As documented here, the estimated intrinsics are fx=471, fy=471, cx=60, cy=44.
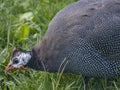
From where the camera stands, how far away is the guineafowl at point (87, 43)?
3.72 meters

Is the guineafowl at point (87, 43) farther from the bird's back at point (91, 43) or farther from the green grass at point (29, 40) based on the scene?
the green grass at point (29, 40)

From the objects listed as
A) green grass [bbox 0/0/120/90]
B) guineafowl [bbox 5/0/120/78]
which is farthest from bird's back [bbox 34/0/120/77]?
green grass [bbox 0/0/120/90]

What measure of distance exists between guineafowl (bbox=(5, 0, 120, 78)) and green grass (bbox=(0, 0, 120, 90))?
12 centimetres

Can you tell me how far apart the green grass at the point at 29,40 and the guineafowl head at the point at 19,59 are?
0.11 metres

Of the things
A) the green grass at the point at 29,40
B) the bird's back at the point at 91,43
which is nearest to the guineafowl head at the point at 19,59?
the green grass at the point at 29,40

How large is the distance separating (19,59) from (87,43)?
24.5 inches

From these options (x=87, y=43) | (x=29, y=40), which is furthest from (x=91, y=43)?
(x=29, y=40)

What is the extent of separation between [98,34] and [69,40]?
0.78 ft

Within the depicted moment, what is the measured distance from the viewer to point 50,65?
3854mm

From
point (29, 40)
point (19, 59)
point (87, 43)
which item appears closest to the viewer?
point (87, 43)

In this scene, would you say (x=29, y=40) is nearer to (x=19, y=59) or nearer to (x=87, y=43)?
(x=19, y=59)

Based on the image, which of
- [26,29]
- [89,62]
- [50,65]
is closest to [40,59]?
[50,65]

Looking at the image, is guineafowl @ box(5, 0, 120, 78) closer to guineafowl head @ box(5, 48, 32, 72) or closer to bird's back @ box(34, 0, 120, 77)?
bird's back @ box(34, 0, 120, 77)

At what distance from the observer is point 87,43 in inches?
146
